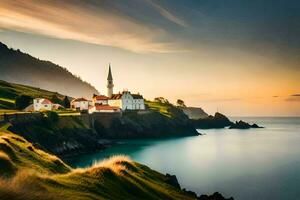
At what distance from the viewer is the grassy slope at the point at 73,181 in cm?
1896

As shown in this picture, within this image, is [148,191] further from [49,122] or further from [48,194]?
[49,122]

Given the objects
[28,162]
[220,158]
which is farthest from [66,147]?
[28,162]

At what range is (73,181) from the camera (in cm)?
2453

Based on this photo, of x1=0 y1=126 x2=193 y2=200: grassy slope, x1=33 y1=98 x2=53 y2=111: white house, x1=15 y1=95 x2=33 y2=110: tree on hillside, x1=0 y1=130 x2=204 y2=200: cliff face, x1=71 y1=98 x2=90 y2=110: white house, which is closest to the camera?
x1=0 y1=130 x2=204 y2=200: cliff face

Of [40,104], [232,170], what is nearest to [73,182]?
[232,170]

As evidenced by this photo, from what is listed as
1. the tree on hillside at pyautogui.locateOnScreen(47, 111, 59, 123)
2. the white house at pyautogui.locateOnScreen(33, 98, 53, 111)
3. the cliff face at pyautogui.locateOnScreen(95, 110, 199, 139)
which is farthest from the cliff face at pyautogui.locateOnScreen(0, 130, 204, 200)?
the cliff face at pyautogui.locateOnScreen(95, 110, 199, 139)

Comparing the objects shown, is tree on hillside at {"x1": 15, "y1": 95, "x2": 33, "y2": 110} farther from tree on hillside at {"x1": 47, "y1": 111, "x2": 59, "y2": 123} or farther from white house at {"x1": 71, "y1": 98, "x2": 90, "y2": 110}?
tree on hillside at {"x1": 47, "y1": 111, "x2": 59, "y2": 123}

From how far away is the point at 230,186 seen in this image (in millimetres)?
64625

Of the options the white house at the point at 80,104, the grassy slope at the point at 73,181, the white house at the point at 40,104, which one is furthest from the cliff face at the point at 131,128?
the grassy slope at the point at 73,181

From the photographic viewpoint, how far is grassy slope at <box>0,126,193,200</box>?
19.0 m

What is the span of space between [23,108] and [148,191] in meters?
135

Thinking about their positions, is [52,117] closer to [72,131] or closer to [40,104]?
[72,131]

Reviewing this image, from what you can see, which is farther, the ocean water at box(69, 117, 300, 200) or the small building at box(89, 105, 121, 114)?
the small building at box(89, 105, 121, 114)

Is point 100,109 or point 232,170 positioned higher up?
point 100,109
